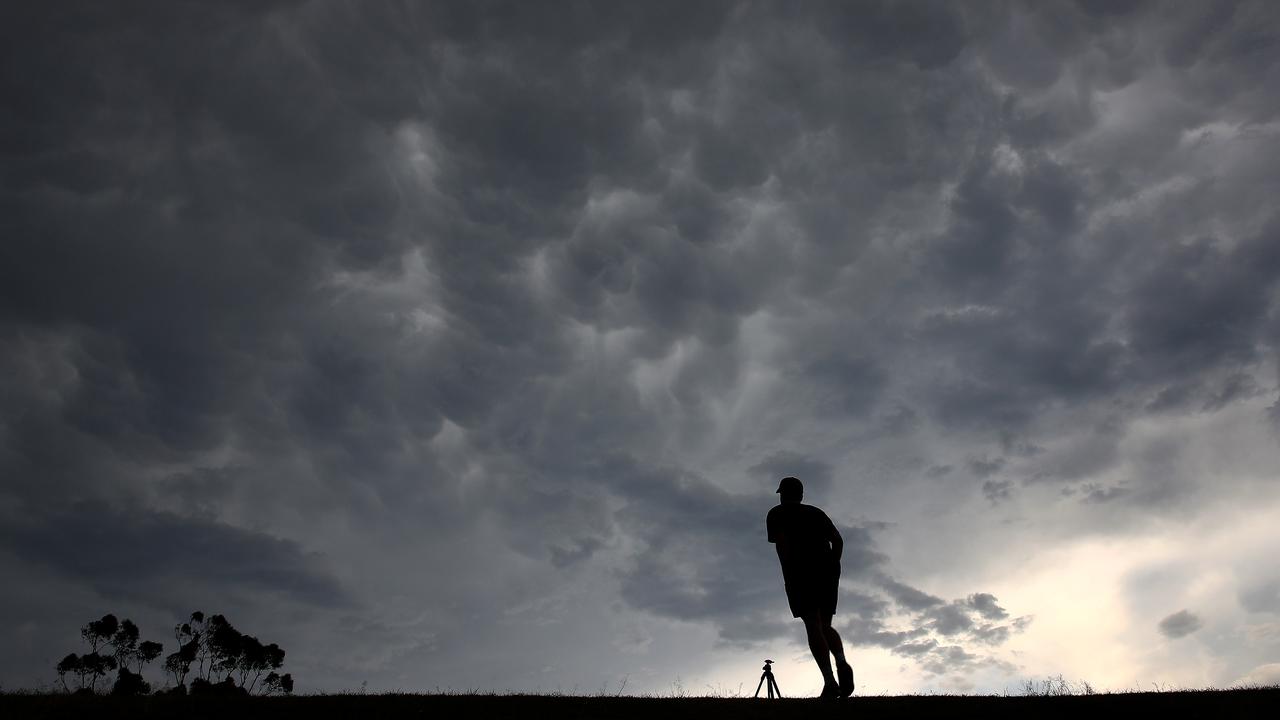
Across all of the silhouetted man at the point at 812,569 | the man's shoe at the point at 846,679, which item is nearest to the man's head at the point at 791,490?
the silhouetted man at the point at 812,569

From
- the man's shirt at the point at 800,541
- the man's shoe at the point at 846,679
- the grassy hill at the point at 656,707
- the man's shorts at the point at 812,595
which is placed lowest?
the grassy hill at the point at 656,707

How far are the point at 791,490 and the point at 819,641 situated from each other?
7.09 feet

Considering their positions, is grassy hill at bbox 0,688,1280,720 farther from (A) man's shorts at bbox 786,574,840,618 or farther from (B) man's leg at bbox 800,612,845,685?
(A) man's shorts at bbox 786,574,840,618

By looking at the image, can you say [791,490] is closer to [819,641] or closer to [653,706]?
[819,641]

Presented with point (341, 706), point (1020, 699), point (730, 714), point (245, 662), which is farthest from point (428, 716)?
point (245, 662)

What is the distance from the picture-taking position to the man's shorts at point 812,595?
1248cm

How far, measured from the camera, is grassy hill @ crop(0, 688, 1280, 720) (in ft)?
34.6

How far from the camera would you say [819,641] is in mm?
12320

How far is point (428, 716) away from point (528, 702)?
1.73 m

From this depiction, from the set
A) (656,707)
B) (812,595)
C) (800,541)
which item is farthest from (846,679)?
(656,707)

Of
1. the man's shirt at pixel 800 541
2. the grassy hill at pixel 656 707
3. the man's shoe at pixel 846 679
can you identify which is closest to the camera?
the grassy hill at pixel 656 707

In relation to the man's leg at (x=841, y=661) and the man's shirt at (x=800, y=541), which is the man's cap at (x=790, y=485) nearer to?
the man's shirt at (x=800, y=541)

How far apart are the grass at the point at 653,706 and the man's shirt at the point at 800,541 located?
179cm

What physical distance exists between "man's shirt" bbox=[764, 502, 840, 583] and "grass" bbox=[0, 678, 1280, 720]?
70.5 inches
